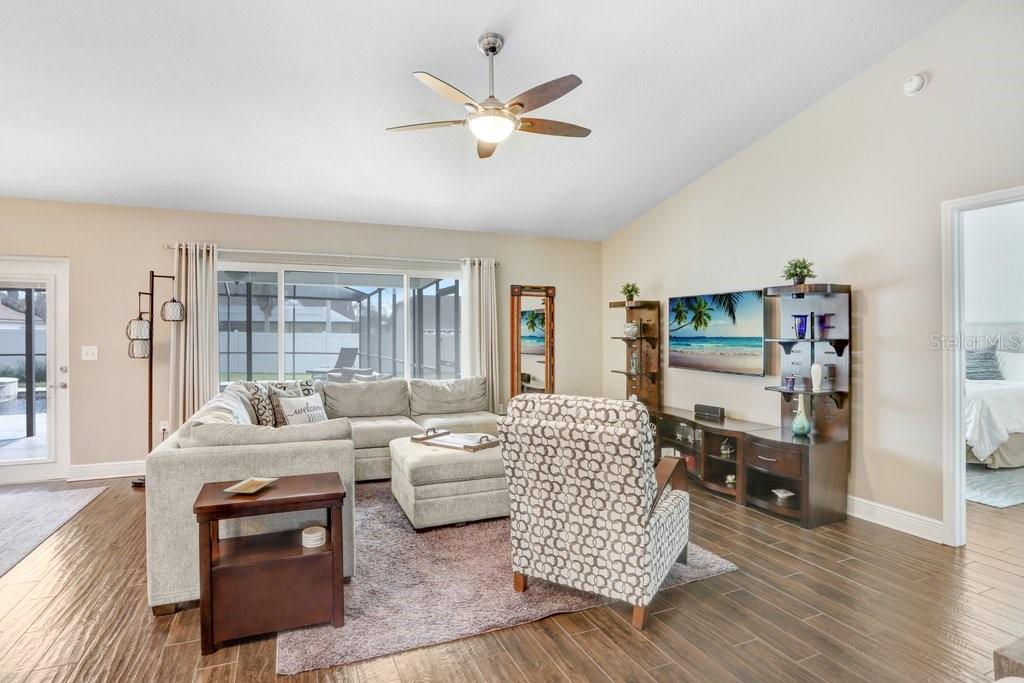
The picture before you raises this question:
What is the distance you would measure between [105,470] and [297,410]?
1.99 m

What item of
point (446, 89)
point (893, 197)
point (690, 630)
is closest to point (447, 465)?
point (690, 630)

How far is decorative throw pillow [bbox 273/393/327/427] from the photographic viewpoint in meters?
4.78

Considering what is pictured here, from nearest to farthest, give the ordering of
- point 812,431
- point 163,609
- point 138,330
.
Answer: point 163,609 < point 812,431 < point 138,330

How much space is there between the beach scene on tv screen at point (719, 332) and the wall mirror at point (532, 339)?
1.54m

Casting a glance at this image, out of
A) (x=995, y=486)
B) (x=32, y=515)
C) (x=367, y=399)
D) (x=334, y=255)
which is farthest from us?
(x=334, y=255)

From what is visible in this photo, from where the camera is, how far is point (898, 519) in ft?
12.2

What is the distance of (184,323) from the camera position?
17.1ft

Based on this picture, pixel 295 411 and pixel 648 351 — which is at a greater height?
pixel 648 351

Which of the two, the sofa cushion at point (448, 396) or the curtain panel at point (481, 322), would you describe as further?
the curtain panel at point (481, 322)

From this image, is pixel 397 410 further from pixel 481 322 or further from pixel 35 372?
pixel 35 372

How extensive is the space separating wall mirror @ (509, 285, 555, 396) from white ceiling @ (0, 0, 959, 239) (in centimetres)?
158

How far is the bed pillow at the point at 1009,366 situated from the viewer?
5594 mm

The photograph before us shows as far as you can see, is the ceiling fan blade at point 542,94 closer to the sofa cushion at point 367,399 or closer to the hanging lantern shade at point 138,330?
the sofa cushion at point 367,399

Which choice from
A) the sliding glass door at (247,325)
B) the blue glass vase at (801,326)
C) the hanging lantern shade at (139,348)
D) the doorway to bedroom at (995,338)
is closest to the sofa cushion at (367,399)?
the sliding glass door at (247,325)
